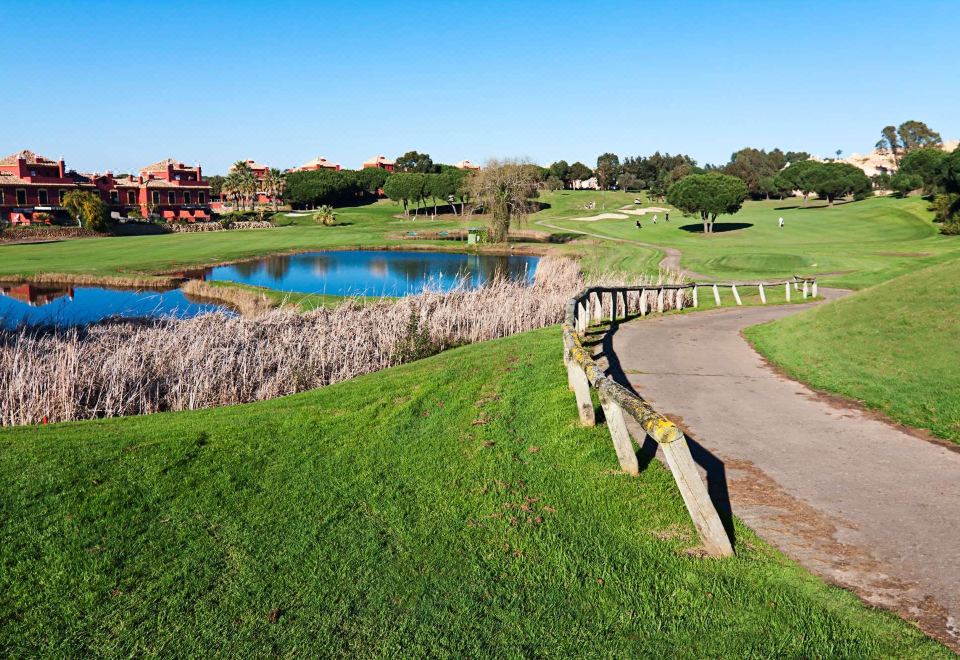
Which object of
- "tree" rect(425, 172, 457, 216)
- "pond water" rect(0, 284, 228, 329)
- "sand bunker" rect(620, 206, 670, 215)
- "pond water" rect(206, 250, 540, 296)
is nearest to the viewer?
"pond water" rect(0, 284, 228, 329)

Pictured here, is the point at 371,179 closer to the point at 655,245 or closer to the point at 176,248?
the point at 176,248

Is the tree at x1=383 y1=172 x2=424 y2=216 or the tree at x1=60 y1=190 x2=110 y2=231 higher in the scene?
the tree at x1=383 y1=172 x2=424 y2=216

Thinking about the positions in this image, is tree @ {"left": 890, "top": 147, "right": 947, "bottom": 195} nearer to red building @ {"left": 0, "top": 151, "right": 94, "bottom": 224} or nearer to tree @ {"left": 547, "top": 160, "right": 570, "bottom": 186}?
tree @ {"left": 547, "top": 160, "right": 570, "bottom": 186}

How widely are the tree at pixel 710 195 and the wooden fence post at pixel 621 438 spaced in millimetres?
68704

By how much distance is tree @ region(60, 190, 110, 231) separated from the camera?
76375 mm

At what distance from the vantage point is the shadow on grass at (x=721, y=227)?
76213 mm

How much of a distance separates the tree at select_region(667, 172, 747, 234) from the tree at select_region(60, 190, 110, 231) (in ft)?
211

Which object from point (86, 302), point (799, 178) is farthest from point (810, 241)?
point (799, 178)

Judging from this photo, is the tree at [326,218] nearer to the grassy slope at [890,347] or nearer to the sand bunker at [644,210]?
the sand bunker at [644,210]

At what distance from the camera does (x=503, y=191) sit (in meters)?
71.4

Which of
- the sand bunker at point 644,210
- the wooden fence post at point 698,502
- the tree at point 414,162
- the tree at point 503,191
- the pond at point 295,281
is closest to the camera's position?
the wooden fence post at point 698,502

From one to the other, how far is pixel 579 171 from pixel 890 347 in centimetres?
16288

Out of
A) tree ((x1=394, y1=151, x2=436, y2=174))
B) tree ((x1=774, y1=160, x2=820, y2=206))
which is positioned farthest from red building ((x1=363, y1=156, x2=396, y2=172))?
tree ((x1=774, y1=160, x2=820, y2=206))

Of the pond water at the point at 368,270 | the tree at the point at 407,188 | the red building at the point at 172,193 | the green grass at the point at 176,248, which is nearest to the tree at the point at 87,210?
the green grass at the point at 176,248
